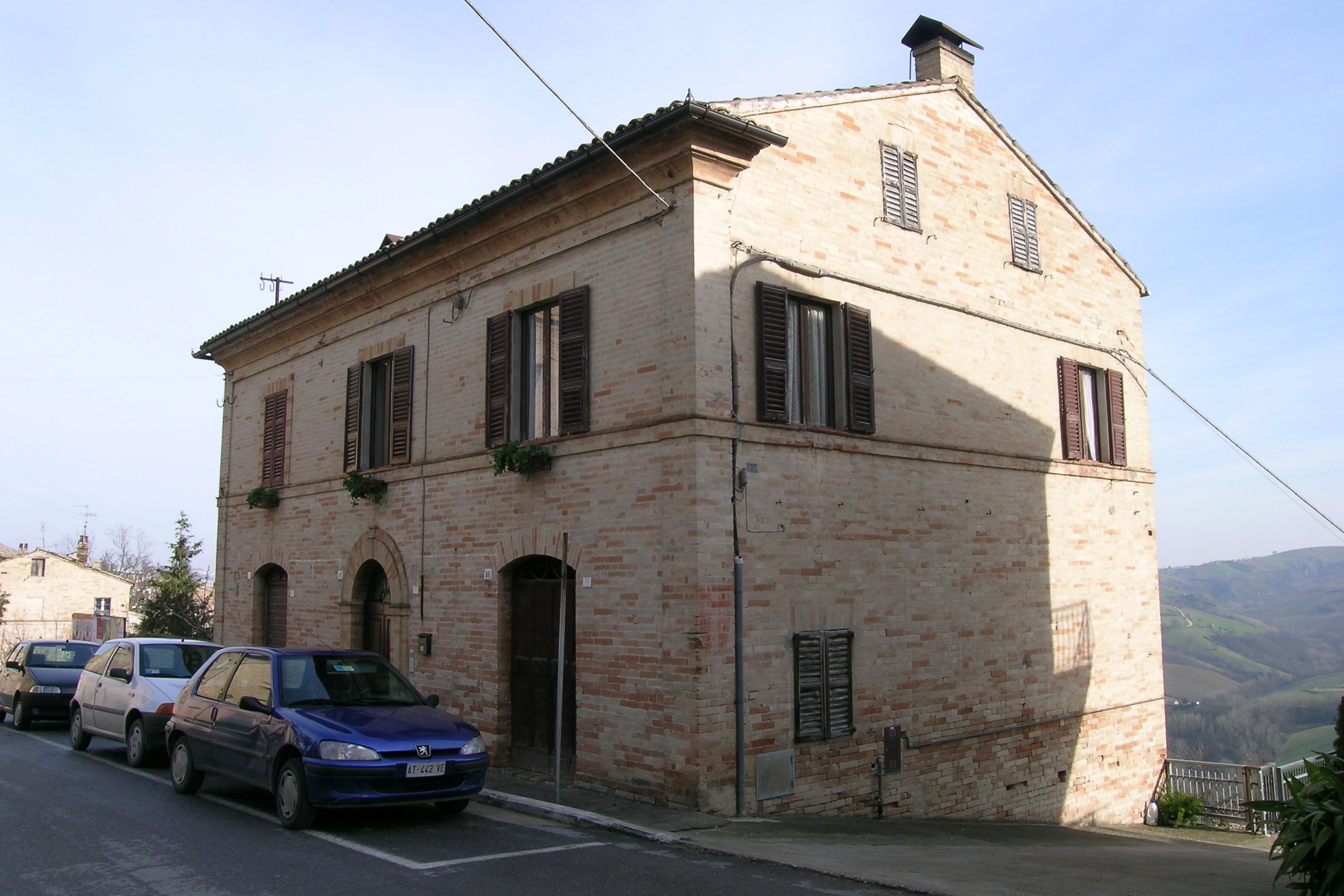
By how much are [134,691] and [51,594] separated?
39.3 meters

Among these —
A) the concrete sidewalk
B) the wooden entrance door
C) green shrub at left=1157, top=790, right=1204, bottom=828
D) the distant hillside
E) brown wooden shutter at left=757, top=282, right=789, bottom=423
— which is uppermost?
brown wooden shutter at left=757, top=282, right=789, bottom=423

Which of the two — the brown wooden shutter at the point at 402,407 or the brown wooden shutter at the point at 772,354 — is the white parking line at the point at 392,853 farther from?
the brown wooden shutter at the point at 402,407

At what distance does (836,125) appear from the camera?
11.6 m

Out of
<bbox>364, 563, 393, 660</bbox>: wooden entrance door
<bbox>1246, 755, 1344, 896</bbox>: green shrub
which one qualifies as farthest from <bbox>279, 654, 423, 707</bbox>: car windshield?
<bbox>1246, 755, 1344, 896</bbox>: green shrub

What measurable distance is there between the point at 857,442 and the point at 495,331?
191 inches

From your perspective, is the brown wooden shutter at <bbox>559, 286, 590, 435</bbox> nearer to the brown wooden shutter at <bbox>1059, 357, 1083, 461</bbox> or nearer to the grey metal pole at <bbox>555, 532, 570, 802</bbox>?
the grey metal pole at <bbox>555, 532, 570, 802</bbox>

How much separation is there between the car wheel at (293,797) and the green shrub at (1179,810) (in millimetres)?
13147

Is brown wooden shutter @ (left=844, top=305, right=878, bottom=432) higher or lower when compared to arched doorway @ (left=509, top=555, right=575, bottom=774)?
higher

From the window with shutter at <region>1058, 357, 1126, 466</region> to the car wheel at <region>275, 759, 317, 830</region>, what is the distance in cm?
1139

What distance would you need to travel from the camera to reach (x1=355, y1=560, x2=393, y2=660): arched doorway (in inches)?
575

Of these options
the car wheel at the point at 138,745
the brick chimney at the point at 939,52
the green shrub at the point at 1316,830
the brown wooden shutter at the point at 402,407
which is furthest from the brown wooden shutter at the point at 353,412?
the green shrub at the point at 1316,830

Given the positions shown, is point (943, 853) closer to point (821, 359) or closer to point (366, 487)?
point (821, 359)

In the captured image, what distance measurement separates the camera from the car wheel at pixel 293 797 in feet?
25.9

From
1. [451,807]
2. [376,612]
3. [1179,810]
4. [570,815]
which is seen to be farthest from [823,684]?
[1179,810]
